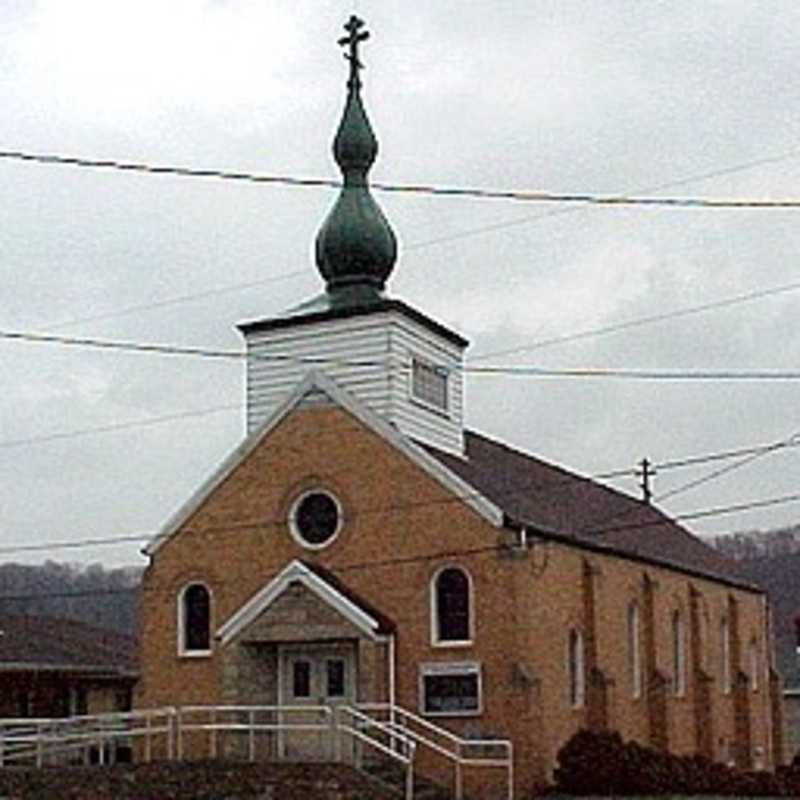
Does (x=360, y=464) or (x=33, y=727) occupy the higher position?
(x=360, y=464)

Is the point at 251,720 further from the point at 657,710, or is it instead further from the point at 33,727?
the point at 657,710

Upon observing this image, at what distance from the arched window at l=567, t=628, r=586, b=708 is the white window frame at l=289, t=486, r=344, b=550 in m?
4.97

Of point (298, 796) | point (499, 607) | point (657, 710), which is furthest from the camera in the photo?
point (657, 710)

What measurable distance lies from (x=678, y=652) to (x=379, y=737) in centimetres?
1167

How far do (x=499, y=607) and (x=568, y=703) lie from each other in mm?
2807

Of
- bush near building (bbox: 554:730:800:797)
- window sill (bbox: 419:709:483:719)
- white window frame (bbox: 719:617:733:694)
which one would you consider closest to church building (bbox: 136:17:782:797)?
window sill (bbox: 419:709:483:719)

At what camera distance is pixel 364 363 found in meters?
34.7

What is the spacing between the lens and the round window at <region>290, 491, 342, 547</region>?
34531 millimetres

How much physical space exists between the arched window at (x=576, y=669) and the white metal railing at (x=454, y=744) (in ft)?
9.16

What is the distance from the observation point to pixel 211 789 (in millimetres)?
26188

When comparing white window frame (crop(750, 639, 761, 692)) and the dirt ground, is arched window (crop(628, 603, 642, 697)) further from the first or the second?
the dirt ground

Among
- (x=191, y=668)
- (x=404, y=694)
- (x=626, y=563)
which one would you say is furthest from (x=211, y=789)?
(x=626, y=563)

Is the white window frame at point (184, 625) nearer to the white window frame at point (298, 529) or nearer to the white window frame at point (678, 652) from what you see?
the white window frame at point (298, 529)

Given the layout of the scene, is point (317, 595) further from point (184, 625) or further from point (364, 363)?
point (364, 363)
